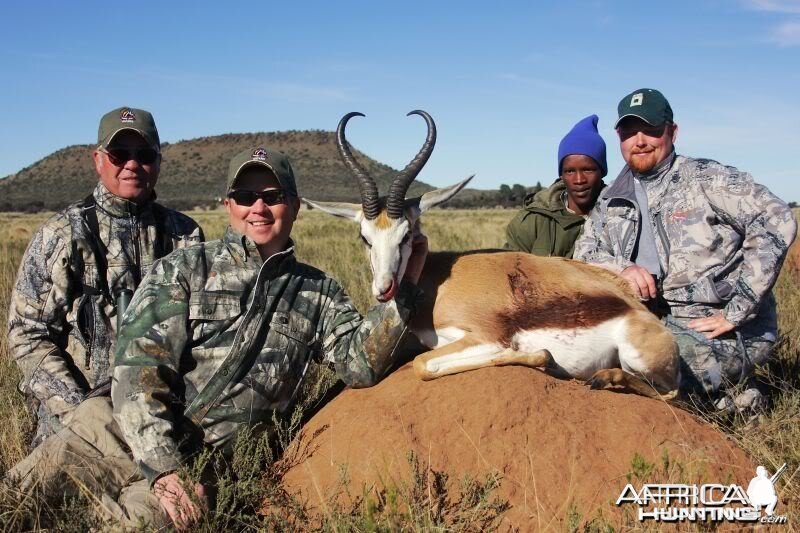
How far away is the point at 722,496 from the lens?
3.56 meters

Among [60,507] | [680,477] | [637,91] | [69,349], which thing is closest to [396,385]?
[680,477]

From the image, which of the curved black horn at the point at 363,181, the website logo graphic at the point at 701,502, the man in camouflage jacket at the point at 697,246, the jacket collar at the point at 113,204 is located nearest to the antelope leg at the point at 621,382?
the man in camouflage jacket at the point at 697,246

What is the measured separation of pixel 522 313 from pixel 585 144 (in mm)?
2798

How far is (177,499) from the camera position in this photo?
3.52 m

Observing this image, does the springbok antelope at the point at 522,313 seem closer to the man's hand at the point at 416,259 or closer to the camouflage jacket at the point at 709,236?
the man's hand at the point at 416,259

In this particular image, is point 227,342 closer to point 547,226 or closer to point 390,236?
point 390,236

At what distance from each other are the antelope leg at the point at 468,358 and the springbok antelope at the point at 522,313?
0.04 feet

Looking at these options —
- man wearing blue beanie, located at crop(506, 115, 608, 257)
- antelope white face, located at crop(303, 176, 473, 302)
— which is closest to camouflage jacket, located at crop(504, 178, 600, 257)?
man wearing blue beanie, located at crop(506, 115, 608, 257)

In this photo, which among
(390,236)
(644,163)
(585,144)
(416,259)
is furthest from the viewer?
(585,144)

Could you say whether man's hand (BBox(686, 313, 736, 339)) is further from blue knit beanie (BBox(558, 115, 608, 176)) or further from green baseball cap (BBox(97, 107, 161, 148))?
green baseball cap (BBox(97, 107, 161, 148))

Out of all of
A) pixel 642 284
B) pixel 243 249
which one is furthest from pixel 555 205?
pixel 243 249

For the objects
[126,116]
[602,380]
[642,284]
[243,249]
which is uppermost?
[126,116]

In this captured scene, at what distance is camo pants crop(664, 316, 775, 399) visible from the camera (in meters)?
5.34

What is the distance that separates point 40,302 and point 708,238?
Result: 17.1 feet
